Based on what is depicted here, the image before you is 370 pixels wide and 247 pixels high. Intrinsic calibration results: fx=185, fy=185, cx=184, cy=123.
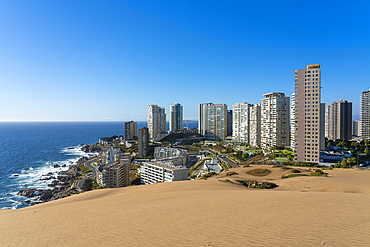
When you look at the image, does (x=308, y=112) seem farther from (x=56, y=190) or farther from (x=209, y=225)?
(x=56, y=190)

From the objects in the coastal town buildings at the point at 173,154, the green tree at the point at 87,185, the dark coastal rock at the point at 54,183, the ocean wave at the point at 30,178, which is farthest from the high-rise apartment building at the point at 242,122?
the ocean wave at the point at 30,178

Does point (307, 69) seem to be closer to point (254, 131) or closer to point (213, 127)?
point (254, 131)

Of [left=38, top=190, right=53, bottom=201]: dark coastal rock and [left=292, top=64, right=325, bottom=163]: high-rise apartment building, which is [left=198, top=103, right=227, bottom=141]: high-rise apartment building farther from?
[left=38, top=190, right=53, bottom=201]: dark coastal rock

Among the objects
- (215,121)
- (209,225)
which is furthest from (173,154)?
(209,225)

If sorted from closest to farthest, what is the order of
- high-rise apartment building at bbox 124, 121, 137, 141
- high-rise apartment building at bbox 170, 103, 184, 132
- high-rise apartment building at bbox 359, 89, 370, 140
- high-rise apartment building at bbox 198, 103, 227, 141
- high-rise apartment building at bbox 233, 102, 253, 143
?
1. high-rise apartment building at bbox 359, 89, 370, 140
2. high-rise apartment building at bbox 233, 102, 253, 143
3. high-rise apartment building at bbox 198, 103, 227, 141
4. high-rise apartment building at bbox 124, 121, 137, 141
5. high-rise apartment building at bbox 170, 103, 184, 132

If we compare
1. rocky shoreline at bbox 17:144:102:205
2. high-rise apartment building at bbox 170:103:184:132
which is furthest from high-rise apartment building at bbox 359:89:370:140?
rocky shoreline at bbox 17:144:102:205

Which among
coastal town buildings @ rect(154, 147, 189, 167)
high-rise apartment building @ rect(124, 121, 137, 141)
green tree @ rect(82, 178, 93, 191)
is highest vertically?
high-rise apartment building @ rect(124, 121, 137, 141)

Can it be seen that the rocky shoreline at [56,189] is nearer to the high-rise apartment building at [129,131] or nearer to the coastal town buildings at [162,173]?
the coastal town buildings at [162,173]
